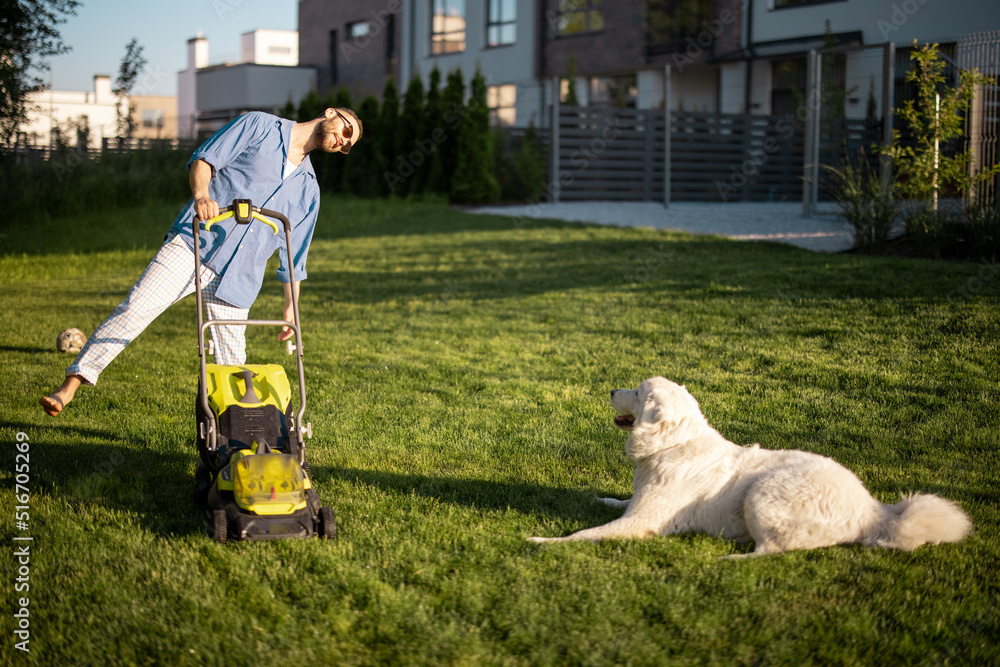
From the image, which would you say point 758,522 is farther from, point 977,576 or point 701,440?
point 977,576

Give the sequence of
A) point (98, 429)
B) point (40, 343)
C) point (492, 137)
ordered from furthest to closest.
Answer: point (492, 137) < point (40, 343) < point (98, 429)

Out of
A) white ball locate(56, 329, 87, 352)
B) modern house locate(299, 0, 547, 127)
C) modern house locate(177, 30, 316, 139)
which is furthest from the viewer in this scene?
modern house locate(177, 30, 316, 139)

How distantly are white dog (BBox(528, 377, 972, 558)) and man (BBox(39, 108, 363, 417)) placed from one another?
1857 millimetres

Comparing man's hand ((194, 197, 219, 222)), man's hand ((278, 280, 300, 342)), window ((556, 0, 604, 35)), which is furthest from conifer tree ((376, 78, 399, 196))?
man's hand ((194, 197, 219, 222))

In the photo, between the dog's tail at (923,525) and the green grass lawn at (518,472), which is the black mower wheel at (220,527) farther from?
the dog's tail at (923,525)

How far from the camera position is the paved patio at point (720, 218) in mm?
12705

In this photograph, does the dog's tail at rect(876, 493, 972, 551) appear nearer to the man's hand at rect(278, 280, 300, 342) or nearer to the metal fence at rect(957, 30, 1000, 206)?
the man's hand at rect(278, 280, 300, 342)

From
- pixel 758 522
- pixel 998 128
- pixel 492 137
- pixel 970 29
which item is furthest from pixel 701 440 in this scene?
pixel 970 29

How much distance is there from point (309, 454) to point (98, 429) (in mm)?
1449

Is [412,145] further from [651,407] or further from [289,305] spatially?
[651,407]

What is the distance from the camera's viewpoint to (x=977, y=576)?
10.5 feet

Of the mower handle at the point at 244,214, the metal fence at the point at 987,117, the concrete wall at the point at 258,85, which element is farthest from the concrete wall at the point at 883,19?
the concrete wall at the point at 258,85

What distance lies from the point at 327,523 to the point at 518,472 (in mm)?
1315

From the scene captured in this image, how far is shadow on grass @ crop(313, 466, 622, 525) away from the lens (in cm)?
389
